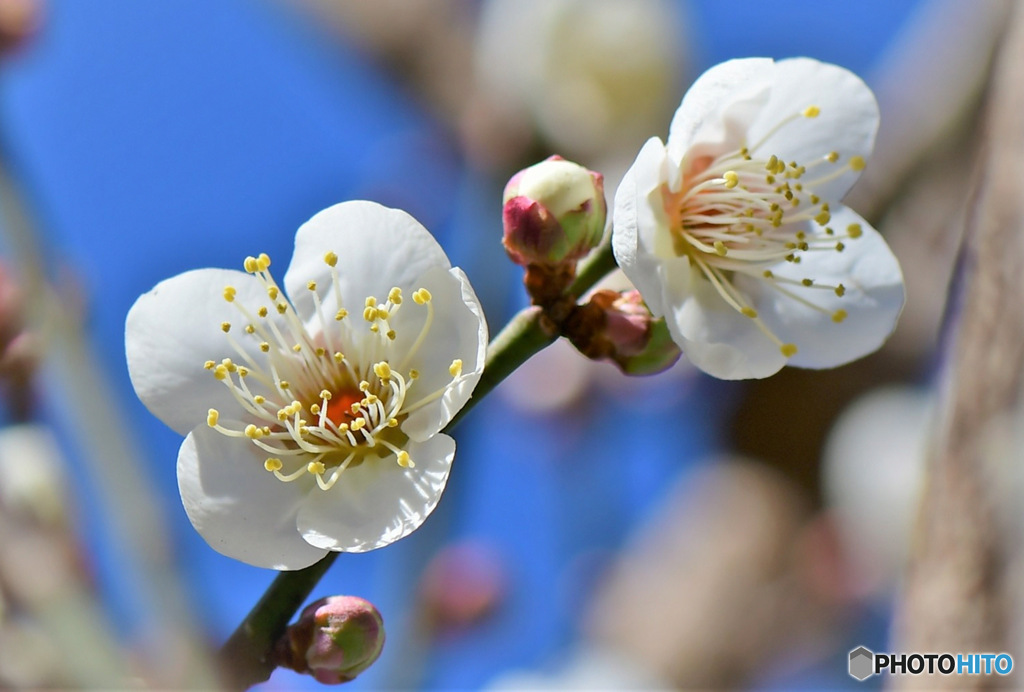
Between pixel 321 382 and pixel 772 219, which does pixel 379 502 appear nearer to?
pixel 321 382

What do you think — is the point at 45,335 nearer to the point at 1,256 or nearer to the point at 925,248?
the point at 1,256

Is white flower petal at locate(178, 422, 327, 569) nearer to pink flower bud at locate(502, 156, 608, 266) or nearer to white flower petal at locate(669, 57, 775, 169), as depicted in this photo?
pink flower bud at locate(502, 156, 608, 266)

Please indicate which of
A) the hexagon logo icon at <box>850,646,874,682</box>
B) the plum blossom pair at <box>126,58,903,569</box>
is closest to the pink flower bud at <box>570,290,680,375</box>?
the plum blossom pair at <box>126,58,903,569</box>

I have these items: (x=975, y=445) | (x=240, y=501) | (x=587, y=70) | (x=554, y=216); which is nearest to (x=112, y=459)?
(x=240, y=501)

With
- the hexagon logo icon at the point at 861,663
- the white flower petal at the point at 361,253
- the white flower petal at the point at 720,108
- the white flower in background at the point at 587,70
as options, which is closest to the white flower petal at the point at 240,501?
the white flower petal at the point at 361,253

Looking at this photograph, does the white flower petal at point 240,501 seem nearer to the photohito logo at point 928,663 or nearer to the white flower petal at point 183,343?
the white flower petal at point 183,343

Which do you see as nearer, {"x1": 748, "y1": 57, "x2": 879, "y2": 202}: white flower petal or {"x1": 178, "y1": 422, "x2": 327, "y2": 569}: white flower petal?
{"x1": 178, "y1": 422, "x2": 327, "y2": 569}: white flower petal
